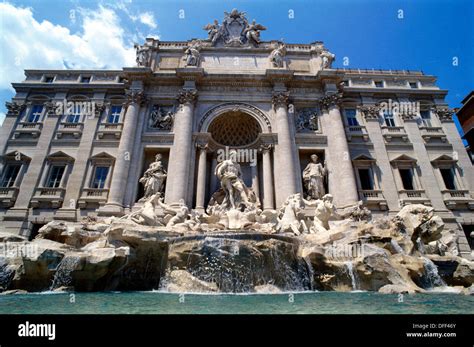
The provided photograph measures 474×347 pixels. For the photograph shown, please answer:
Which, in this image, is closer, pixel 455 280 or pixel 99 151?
pixel 455 280

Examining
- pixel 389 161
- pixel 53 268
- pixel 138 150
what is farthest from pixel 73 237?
pixel 389 161

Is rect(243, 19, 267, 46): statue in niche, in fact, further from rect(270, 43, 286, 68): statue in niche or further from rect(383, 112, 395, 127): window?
rect(383, 112, 395, 127): window

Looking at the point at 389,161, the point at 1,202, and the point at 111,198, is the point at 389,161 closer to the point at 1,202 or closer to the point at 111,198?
the point at 111,198

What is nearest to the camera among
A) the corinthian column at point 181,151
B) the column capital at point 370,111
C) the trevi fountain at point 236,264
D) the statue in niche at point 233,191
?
the trevi fountain at point 236,264

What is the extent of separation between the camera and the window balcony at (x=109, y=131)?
1861cm

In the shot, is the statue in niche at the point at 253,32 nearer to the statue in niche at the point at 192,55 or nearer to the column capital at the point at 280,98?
the statue in niche at the point at 192,55

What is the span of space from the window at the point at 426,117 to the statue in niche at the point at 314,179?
10.2 metres

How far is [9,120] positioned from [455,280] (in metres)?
28.2

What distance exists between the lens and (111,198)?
1549 cm

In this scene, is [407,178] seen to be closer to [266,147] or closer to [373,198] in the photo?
[373,198]

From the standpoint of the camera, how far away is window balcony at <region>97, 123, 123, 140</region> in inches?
733

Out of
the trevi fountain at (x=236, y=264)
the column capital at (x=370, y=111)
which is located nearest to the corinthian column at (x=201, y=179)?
the trevi fountain at (x=236, y=264)
